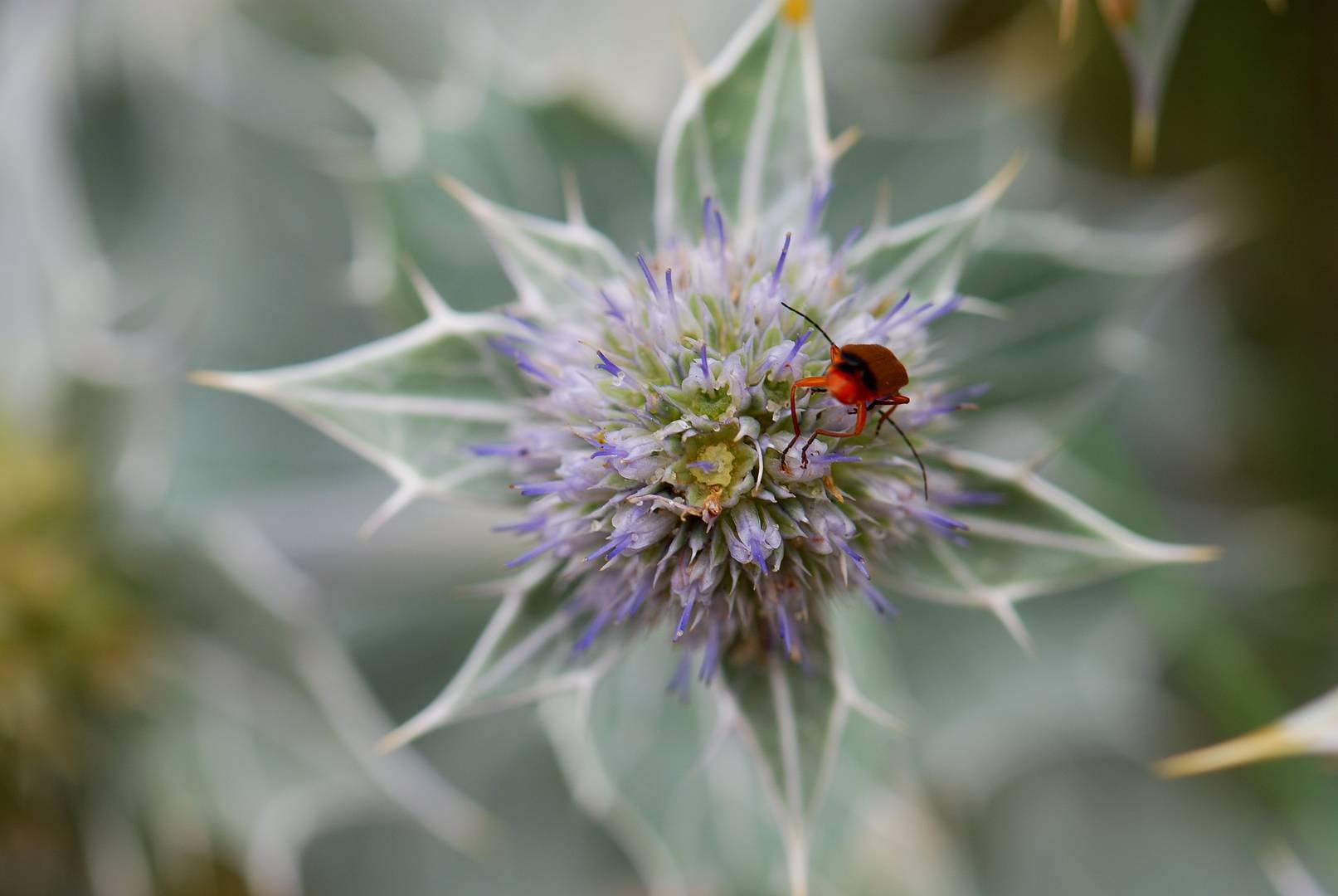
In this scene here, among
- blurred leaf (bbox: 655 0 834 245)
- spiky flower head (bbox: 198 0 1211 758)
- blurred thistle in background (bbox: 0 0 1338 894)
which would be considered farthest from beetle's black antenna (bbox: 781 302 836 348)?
blurred thistle in background (bbox: 0 0 1338 894)

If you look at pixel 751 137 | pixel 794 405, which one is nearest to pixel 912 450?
pixel 794 405

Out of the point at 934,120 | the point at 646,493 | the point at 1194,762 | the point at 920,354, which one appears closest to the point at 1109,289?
the point at 934,120

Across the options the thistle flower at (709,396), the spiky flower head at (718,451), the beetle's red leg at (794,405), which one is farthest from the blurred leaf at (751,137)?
the beetle's red leg at (794,405)

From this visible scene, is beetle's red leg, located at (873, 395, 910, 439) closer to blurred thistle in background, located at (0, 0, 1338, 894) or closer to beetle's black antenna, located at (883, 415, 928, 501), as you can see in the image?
beetle's black antenna, located at (883, 415, 928, 501)

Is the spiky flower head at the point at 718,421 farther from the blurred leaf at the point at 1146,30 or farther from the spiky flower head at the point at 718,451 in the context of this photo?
the blurred leaf at the point at 1146,30

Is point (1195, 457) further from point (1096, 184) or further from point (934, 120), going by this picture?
point (934, 120)

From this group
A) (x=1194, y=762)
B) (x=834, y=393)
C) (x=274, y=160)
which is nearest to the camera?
(x=834, y=393)
